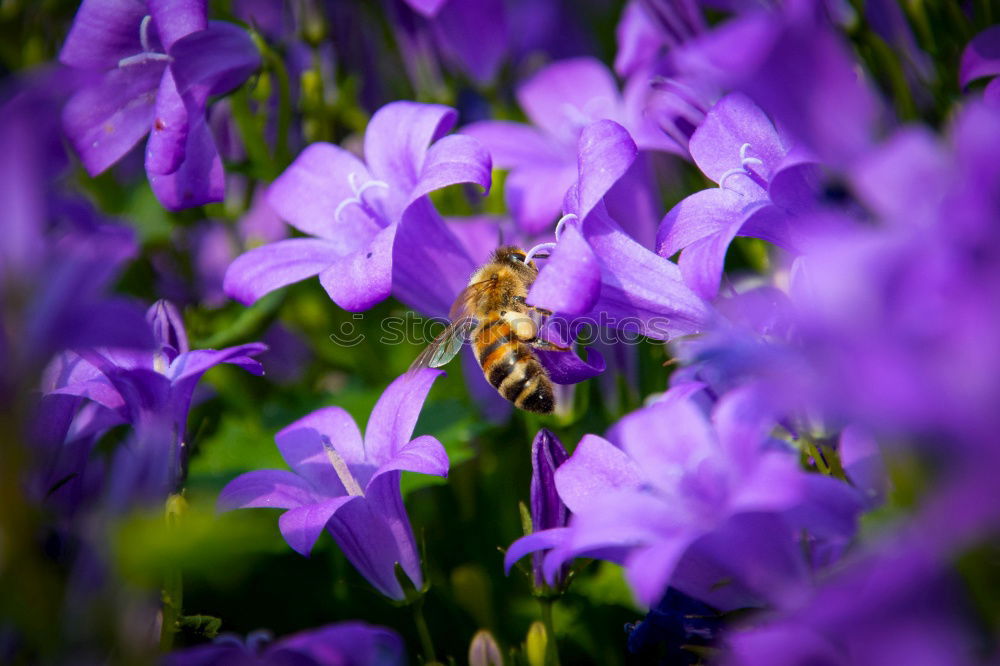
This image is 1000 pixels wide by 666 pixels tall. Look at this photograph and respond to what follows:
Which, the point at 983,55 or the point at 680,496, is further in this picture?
the point at 983,55

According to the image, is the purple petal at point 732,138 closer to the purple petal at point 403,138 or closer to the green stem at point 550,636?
the purple petal at point 403,138

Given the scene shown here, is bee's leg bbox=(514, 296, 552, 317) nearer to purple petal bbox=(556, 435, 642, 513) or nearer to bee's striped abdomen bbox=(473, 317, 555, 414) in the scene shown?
bee's striped abdomen bbox=(473, 317, 555, 414)

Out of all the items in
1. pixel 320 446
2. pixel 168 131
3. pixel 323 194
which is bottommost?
pixel 320 446

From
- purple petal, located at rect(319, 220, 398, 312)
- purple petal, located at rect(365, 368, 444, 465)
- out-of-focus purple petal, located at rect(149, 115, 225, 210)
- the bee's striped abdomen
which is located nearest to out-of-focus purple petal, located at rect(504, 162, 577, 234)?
the bee's striped abdomen

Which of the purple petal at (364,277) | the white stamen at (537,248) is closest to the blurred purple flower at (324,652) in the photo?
the purple petal at (364,277)

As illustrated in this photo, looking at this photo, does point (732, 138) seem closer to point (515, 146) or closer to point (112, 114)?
point (515, 146)

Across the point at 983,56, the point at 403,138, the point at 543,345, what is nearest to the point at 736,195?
the point at 543,345
